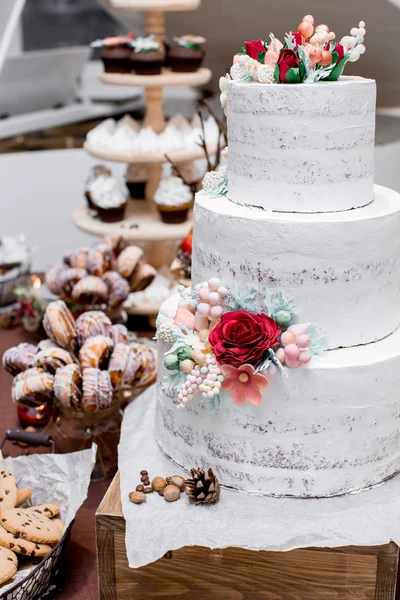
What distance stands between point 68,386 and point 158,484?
346 mm

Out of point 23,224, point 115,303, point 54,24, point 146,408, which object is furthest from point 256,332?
point 54,24

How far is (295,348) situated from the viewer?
1273 mm

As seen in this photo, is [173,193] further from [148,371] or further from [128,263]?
[148,371]

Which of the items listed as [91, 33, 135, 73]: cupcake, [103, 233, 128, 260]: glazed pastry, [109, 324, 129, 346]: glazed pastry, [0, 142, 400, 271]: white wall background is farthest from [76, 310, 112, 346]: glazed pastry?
[0, 142, 400, 271]: white wall background

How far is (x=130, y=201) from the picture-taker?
2.98 meters

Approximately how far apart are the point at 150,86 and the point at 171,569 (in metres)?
1.84

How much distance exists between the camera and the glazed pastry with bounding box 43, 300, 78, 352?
1794mm

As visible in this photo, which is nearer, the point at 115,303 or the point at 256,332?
the point at 256,332

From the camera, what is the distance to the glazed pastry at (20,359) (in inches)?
70.2

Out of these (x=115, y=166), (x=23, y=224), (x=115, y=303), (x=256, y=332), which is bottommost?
(x=23, y=224)

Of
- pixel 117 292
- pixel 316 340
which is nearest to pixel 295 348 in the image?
pixel 316 340

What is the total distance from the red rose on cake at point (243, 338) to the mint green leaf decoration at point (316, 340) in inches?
2.5

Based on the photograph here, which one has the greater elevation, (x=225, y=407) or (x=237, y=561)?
(x=225, y=407)

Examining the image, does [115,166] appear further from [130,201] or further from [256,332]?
[256,332]
